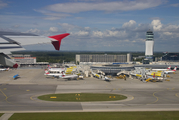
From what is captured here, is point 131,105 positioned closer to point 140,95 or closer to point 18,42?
point 140,95

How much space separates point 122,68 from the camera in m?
100
